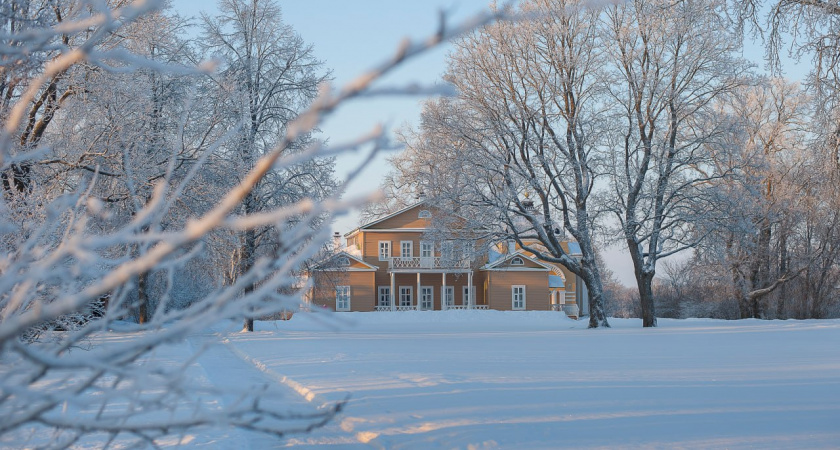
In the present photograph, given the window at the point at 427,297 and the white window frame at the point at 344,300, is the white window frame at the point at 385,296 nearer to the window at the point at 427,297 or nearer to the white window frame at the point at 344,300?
the window at the point at 427,297

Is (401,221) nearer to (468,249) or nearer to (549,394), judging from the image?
(468,249)

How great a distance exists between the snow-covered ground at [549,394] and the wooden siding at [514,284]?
2706 cm

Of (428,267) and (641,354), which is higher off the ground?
(428,267)

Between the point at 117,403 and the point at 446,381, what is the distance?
4.05 m

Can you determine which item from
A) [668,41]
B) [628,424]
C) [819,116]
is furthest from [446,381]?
[668,41]

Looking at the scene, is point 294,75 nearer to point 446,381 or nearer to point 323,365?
point 323,365

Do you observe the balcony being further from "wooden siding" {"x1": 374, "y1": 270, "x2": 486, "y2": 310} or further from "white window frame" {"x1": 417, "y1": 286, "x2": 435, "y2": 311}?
"white window frame" {"x1": 417, "y1": 286, "x2": 435, "y2": 311}

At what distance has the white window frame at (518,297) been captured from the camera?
43.6 m

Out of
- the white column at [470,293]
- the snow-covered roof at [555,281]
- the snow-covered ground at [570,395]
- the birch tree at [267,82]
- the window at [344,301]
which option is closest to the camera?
the snow-covered ground at [570,395]

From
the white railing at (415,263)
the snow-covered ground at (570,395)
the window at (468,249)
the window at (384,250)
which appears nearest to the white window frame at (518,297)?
the white railing at (415,263)

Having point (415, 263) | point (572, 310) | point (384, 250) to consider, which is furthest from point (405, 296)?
point (572, 310)

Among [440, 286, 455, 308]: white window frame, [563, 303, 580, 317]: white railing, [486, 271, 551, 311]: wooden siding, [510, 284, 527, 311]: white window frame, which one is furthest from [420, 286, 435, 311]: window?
[563, 303, 580, 317]: white railing

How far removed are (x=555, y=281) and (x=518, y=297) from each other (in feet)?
16.7

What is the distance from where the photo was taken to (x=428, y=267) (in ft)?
140
